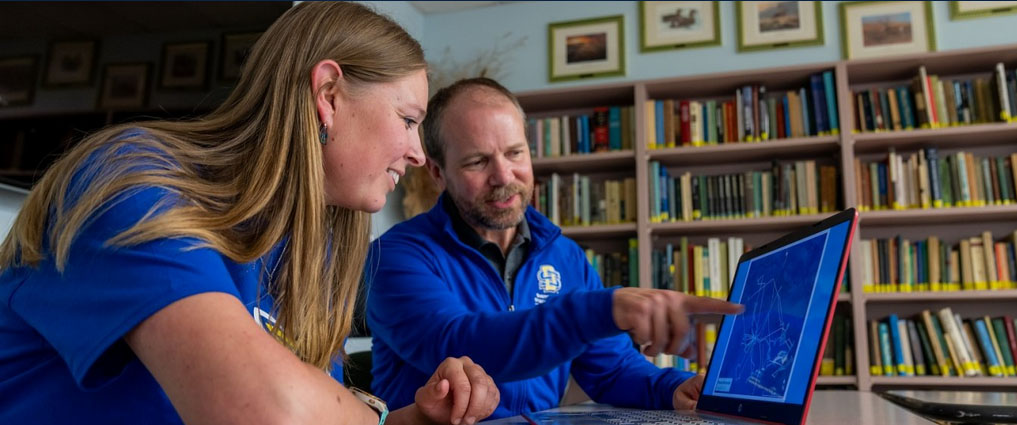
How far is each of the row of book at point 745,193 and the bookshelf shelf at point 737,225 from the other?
41mm

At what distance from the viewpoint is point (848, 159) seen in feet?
10.6

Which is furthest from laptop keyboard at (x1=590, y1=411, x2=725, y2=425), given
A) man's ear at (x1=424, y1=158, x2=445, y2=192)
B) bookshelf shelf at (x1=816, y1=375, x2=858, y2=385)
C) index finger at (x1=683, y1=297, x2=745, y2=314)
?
bookshelf shelf at (x1=816, y1=375, x2=858, y2=385)

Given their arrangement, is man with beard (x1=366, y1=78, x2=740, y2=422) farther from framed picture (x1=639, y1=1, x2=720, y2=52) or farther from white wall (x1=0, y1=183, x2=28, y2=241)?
framed picture (x1=639, y1=1, x2=720, y2=52)

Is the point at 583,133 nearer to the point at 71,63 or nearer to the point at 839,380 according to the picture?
the point at 839,380

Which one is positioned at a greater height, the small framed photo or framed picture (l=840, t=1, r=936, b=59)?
framed picture (l=840, t=1, r=936, b=59)

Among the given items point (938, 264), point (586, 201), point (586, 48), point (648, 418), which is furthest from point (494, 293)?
point (586, 48)

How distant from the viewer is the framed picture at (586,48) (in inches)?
157

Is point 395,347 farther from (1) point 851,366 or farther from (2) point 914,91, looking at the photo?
(2) point 914,91

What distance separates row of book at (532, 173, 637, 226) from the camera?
359 cm

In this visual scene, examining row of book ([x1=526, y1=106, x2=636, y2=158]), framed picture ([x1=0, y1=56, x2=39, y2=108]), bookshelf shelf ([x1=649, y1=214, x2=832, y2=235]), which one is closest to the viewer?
framed picture ([x1=0, y1=56, x2=39, y2=108])

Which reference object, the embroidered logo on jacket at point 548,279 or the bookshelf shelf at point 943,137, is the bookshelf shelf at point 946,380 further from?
the embroidered logo on jacket at point 548,279

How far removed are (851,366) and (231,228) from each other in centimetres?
303

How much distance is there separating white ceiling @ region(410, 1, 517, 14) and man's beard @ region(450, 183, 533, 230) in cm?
286

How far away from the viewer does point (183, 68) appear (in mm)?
2295
